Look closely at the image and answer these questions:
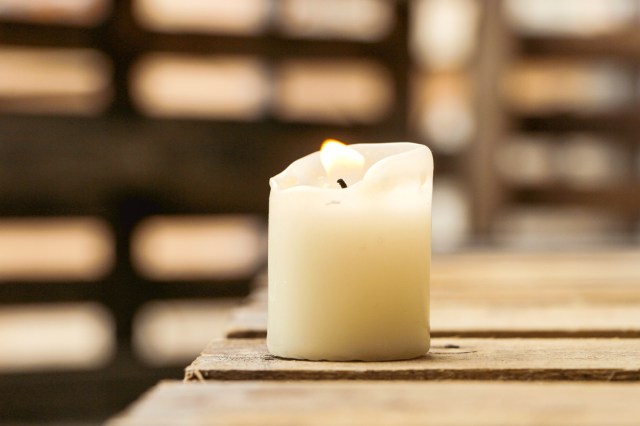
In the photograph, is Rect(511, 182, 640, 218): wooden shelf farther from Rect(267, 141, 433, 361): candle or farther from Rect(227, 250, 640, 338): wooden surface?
Rect(267, 141, 433, 361): candle

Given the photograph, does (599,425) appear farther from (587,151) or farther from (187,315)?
(587,151)

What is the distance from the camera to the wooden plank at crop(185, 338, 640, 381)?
0.57 meters

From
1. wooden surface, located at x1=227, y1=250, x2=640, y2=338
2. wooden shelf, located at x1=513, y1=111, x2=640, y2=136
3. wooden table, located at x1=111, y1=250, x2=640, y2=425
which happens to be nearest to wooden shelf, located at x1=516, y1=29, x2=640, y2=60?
wooden shelf, located at x1=513, y1=111, x2=640, y2=136

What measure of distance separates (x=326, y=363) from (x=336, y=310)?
0.04m

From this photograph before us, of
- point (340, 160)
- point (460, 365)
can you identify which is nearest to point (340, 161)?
point (340, 160)

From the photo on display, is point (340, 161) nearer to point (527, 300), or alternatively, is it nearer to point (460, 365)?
point (460, 365)

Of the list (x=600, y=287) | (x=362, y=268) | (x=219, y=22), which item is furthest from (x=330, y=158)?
(x=219, y=22)

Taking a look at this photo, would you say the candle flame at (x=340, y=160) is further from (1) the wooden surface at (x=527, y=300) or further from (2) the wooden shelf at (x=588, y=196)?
(2) the wooden shelf at (x=588, y=196)

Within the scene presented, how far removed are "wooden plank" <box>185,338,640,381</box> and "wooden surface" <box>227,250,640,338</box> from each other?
85mm

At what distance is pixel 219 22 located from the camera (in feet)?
11.0

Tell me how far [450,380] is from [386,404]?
106 millimetres

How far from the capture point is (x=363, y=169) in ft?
2.24

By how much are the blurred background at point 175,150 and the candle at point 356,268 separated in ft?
7.06

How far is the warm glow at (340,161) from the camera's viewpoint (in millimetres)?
670
